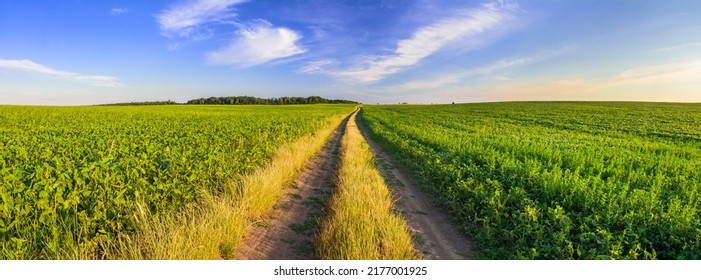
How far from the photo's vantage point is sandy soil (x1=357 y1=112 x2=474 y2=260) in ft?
18.6

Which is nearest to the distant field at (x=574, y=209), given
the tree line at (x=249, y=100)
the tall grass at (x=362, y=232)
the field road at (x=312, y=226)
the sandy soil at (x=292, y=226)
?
the field road at (x=312, y=226)

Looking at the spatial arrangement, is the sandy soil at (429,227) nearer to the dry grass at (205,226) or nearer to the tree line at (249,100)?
the dry grass at (205,226)

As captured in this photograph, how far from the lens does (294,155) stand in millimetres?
12047

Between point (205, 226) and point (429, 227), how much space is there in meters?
4.17

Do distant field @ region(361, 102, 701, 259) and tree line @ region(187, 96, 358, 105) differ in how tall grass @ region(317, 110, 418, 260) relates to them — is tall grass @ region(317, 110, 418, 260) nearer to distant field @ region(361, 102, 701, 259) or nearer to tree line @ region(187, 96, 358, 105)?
distant field @ region(361, 102, 701, 259)

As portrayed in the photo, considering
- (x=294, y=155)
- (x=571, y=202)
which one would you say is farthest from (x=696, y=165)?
(x=294, y=155)

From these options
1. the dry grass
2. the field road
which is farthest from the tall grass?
the dry grass

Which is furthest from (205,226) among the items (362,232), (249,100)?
(249,100)

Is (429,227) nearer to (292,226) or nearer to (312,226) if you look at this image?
(312,226)

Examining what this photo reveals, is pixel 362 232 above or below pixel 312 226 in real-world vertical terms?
above

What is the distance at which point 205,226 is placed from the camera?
5.18m

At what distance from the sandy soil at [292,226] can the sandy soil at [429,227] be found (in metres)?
1.91

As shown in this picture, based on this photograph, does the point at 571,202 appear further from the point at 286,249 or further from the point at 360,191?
the point at 286,249

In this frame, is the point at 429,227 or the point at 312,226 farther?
the point at 429,227
